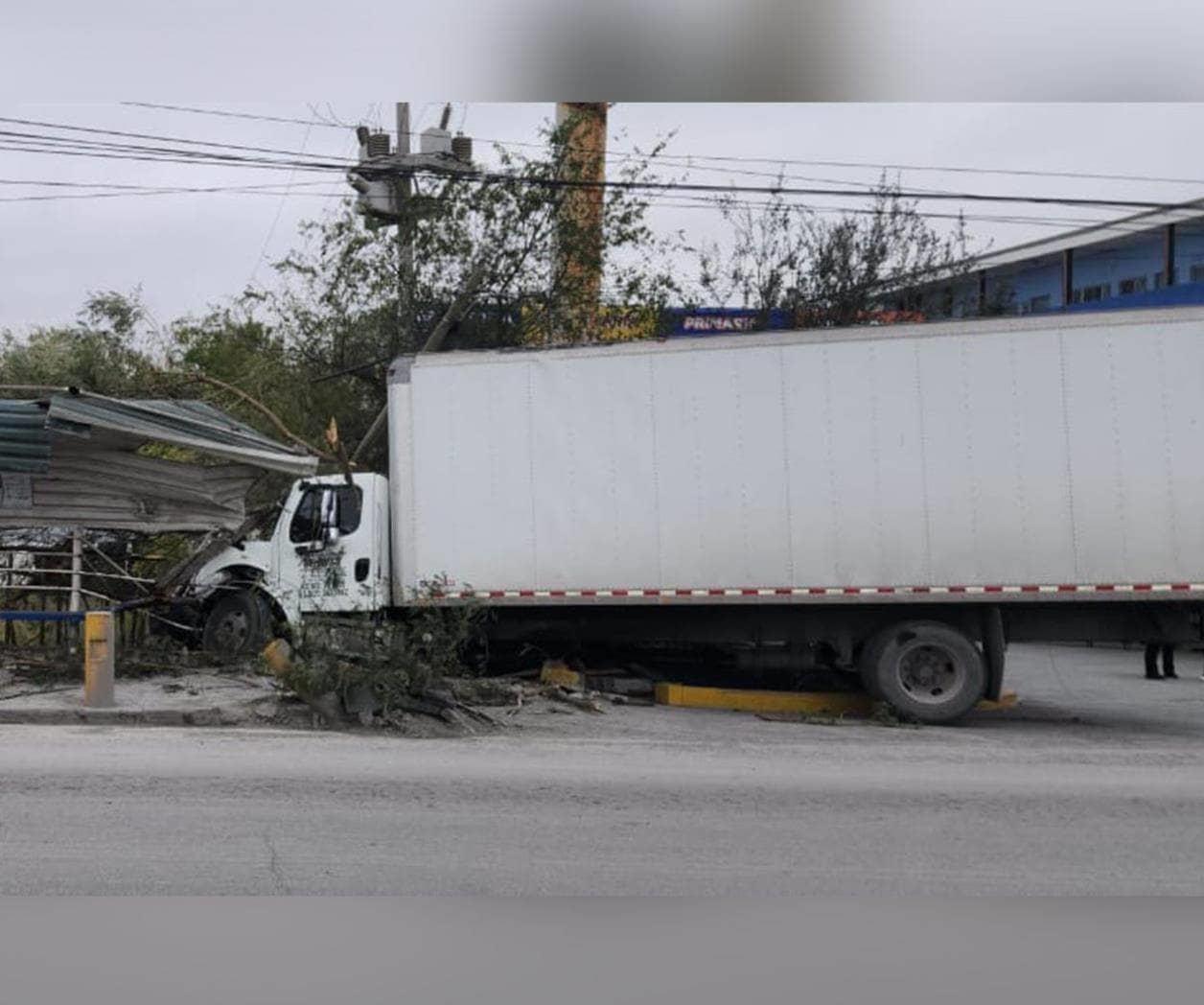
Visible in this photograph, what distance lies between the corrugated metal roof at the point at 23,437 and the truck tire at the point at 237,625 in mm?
2502

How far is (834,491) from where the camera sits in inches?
549

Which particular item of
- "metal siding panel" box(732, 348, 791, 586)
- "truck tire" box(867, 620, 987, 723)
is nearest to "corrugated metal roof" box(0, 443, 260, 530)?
"metal siding panel" box(732, 348, 791, 586)

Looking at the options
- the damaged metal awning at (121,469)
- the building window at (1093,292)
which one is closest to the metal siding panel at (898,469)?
the damaged metal awning at (121,469)

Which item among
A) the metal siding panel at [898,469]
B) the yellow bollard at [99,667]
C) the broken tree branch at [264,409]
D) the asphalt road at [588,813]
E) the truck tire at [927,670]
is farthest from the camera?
the broken tree branch at [264,409]

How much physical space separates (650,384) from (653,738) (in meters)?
3.80

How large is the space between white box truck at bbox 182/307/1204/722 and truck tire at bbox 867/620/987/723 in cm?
2

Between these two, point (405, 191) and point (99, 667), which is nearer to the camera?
point (99, 667)

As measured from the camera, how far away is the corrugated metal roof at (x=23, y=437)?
1471cm

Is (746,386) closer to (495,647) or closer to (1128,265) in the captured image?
(495,647)

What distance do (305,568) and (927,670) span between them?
6691 millimetres

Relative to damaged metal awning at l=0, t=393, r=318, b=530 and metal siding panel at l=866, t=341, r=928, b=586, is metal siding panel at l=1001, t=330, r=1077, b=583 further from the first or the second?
damaged metal awning at l=0, t=393, r=318, b=530

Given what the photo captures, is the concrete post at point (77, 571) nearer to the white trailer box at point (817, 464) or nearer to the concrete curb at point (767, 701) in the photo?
the white trailer box at point (817, 464)

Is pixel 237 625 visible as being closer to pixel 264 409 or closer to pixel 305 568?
pixel 305 568

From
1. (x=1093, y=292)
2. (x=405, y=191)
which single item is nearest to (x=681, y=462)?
(x=405, y=191)
